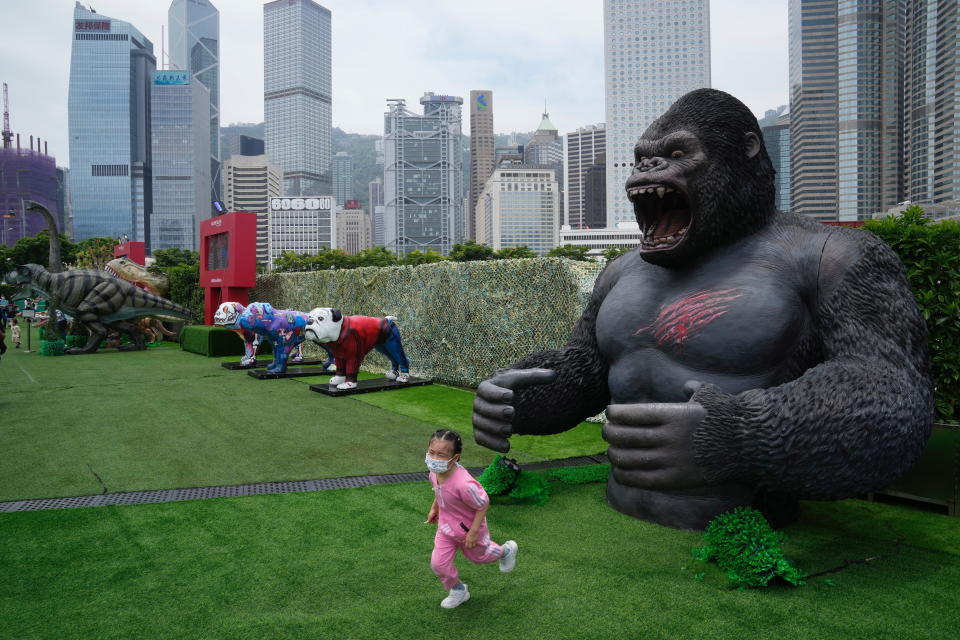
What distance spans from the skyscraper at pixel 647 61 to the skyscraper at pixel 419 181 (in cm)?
3860

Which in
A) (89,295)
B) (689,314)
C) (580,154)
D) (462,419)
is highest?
(580,154)

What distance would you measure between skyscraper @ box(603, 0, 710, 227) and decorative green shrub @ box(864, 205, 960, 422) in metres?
131

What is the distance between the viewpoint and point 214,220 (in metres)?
16.4

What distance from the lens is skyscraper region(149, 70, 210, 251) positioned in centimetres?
12594

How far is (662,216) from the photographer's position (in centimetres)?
301

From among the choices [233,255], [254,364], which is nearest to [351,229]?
[233,255]

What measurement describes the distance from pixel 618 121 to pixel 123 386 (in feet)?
446

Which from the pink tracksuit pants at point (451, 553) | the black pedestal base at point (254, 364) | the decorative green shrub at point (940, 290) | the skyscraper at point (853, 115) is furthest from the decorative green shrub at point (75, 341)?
the skyscraper at point (853, 115)

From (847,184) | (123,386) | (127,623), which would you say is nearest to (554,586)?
(127,623)

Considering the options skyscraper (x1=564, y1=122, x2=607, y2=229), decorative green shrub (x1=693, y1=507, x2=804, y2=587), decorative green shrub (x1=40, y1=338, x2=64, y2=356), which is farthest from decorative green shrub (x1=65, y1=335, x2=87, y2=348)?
skyscraper (x1=564, y1=122, x2=607, y2=229)

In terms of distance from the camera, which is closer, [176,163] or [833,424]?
[833,424]

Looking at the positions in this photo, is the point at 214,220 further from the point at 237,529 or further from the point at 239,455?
the point at 237,529

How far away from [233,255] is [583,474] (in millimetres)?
13019

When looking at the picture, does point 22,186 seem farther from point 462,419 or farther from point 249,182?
point 462,419
